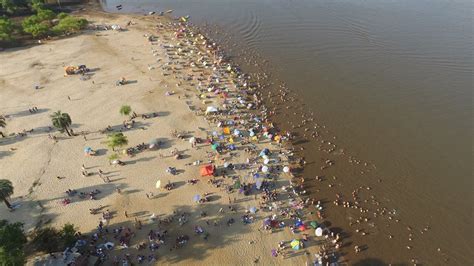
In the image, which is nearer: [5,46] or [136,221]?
[136,221]

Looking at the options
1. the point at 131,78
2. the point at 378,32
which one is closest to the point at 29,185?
the point at 131,78

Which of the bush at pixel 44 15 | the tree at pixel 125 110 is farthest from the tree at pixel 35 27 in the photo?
the tree at pixel 125 110

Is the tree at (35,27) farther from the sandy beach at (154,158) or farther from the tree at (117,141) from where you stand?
the tree at (117,141)

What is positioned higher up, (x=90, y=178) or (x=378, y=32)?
(x=378, y=32)

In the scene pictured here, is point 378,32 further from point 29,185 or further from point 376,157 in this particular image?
point 29,185

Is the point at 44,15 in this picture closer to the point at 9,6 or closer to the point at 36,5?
the point at 36,5

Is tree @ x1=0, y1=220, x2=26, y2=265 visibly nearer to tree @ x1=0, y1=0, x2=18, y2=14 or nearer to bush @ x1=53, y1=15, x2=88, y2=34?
bush @ x1=53, y1=15, x2=88, y2=34
